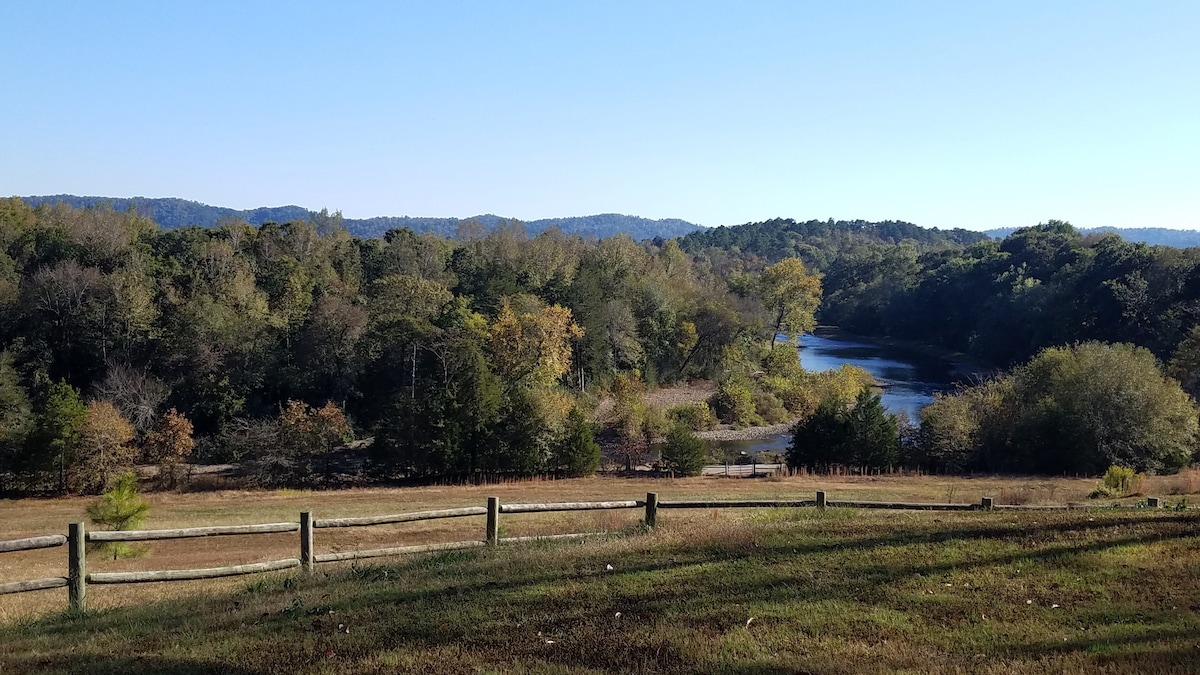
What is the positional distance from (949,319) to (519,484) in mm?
85840

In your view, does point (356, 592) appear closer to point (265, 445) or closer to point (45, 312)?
point (265, 445)

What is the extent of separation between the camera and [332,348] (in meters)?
59.8

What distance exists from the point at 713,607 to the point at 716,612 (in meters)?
0.17

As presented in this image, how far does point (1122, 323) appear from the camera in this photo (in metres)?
75.3

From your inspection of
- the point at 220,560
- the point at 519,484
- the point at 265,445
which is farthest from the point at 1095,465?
the point at 265,445

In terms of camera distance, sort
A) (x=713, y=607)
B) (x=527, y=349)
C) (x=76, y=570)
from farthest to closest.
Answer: (x=527, y=349) → (x=76, y=570) → (x=713, y=607)

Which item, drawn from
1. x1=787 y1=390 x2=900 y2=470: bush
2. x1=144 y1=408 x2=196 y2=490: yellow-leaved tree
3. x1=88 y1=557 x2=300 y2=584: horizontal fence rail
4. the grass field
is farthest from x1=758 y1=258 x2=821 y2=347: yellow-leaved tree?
x1=88 y1=557 x2=300 y2=584: horizontal fence rail

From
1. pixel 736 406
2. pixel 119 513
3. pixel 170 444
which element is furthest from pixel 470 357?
pixel 119 513

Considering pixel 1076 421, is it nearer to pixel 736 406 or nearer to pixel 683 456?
pixel 683 456

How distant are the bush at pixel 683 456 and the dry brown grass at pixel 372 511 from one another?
2.20m

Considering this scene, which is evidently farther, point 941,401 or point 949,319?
point 949,319

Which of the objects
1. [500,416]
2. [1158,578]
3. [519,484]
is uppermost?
[1158,578]

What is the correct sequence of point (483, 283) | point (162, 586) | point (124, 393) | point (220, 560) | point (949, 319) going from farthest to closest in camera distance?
point (949, 319) → point (483, 283) → point (124, 393) → point (220, 560) → point (162, 586)

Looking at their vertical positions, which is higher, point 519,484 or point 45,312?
point 45,312
